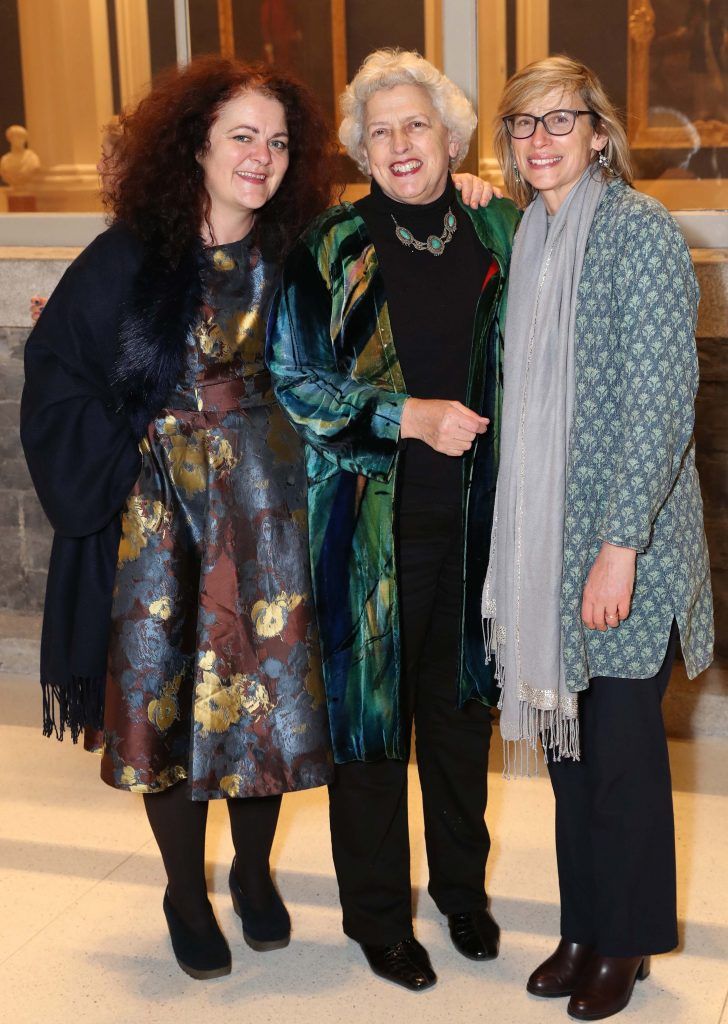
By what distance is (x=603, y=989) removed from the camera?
240 centimetres

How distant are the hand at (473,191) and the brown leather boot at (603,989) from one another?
4.93ft

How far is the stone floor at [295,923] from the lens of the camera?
249 cm

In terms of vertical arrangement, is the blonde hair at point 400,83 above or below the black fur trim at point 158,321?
above

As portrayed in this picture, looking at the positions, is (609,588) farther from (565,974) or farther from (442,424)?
Answer: (565,974)

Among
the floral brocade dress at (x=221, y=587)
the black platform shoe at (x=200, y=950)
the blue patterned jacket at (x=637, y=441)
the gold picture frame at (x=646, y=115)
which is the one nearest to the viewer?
the blue patterned jacket at (x=637, y=441)

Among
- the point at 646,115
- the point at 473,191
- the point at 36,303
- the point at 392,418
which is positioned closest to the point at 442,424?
the point at 392,418

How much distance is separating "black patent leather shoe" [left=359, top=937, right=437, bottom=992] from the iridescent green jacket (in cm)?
44

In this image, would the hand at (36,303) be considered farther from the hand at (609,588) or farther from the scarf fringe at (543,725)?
the hand at (609,588)

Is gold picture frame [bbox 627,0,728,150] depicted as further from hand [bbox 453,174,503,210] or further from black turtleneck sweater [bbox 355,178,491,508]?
black turtleneck sweater [bbox 355,178,491,508]

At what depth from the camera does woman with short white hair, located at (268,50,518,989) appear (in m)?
2.30

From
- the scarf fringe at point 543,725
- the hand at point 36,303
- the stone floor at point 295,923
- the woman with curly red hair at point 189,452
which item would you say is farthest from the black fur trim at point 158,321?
the hand at point 36,303

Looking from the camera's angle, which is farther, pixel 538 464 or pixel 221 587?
pixel 221 587

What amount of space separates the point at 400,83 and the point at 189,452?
810 millimetres

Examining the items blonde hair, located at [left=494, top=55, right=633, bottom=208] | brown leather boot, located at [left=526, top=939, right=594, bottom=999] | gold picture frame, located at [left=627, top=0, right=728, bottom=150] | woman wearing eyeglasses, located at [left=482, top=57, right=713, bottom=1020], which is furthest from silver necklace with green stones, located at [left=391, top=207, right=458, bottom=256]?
gold picture frame, located at [left=627, top=0, right=728, bottom=150]
